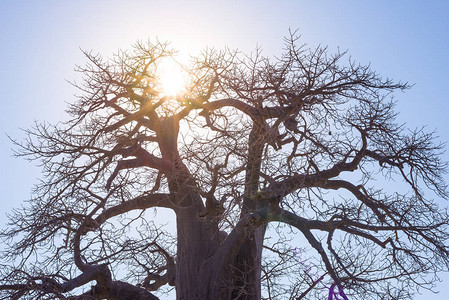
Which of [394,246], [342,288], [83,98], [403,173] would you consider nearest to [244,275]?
[342,288]

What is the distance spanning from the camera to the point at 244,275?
8000mm

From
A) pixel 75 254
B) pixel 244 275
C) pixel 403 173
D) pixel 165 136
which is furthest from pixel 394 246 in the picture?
pixel 75 254

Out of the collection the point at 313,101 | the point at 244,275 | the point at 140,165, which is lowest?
the point at 244,275

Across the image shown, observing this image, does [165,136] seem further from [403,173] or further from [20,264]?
[403,173]

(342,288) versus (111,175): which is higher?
(111,175)

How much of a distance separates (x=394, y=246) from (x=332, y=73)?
8.29ft

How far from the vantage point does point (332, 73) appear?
8172mm

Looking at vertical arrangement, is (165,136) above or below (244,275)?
above

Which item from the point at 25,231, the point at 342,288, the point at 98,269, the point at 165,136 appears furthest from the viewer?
the point at 165,136

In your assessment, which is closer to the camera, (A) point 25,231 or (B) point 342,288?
(B) point 342,288

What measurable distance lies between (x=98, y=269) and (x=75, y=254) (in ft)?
1.57

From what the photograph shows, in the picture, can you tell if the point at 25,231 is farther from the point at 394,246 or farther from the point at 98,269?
the point at 394,246

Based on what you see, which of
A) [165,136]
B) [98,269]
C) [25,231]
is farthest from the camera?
[165,136]

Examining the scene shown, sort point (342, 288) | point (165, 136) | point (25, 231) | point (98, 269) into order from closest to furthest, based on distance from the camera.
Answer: point (342, 288)
point (98, 269)
point (25, 231)
point (165, 136)
